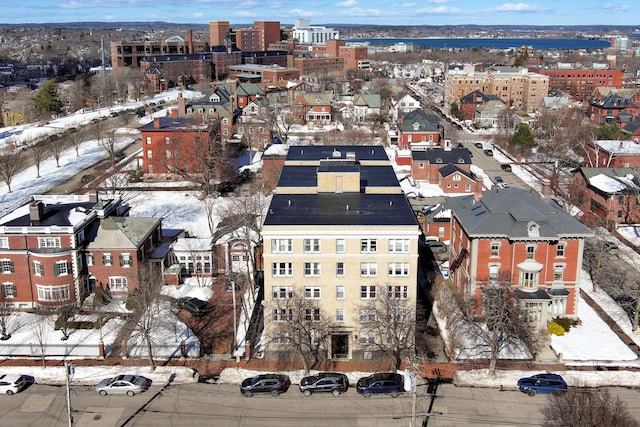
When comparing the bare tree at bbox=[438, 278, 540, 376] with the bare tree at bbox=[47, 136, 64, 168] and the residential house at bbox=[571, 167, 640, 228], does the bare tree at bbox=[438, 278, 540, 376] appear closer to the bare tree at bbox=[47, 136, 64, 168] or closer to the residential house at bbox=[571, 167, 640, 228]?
the residential house at bbox=[571, 167, 640, 228]

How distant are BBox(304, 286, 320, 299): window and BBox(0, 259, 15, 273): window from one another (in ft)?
77.3

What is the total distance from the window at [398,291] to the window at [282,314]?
6499mm

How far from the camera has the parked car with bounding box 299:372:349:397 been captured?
37.2 m

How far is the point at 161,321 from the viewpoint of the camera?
147 ft

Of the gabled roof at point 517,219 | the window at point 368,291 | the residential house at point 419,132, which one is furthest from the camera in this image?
the residential house at point 419,132

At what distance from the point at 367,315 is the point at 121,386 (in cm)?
1551

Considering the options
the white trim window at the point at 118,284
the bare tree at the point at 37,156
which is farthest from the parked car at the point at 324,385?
the bare tree at the point at 37,156

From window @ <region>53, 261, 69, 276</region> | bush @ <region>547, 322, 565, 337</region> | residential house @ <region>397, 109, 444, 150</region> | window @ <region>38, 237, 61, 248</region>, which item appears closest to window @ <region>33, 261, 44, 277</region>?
window @ <region>53, 261, 69, 276</region>

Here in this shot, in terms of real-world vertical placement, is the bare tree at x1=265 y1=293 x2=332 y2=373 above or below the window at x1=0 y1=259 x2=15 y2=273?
below

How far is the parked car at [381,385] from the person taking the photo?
36844mm

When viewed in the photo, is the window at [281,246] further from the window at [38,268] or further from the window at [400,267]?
the window at [38,268]

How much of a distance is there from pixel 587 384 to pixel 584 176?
3885cm

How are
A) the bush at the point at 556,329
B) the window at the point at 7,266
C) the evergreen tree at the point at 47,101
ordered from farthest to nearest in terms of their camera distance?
the evergreen tree at the point at 47,101, the window at the point at 7,266, the bush at the point at 556,329

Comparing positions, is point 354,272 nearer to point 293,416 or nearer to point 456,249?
point 293,416
